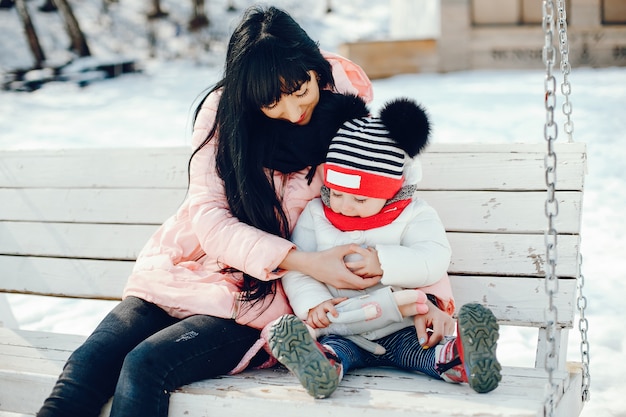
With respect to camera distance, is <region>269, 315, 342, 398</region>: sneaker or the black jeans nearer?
<region>269, 315, 342, 398</region>: sneaker

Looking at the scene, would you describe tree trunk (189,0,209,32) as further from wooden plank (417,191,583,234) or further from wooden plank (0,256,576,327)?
wooden plank (417,191,583,234)

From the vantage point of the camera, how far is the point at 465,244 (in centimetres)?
259

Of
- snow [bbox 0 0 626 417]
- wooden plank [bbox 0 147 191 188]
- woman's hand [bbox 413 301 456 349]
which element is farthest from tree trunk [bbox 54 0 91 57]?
woman's hand [bbox 413 301 456 349]

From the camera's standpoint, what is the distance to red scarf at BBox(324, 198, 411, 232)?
219 cm

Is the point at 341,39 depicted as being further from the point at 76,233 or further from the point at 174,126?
the point at 76,233

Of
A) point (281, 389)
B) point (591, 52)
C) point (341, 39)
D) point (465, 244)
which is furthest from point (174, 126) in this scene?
point (341, 39)

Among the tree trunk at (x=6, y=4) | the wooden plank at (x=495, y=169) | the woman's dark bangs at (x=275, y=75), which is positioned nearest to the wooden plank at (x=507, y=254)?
the wooden plank at (x=495, y=169)

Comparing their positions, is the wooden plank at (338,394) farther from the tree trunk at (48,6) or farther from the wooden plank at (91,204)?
the tree trunk at (48,6)

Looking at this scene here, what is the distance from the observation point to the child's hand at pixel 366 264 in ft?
6.98

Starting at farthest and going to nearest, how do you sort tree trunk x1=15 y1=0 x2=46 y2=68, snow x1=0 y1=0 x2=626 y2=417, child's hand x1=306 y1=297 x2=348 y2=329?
tree trunk x1=15 y1=0 x2=46 y2=68
snow x1=0 y1=0 x2=626 y2=417
child's hand x1=306 y1=297 x2=348 y2=329

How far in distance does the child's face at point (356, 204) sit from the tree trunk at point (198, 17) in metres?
13.3

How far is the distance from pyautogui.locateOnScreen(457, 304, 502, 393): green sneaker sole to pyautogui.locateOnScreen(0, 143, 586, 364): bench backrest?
28.5 inches

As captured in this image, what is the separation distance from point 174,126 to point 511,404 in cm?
640

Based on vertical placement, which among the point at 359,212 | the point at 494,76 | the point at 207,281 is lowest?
the point at 494,76
